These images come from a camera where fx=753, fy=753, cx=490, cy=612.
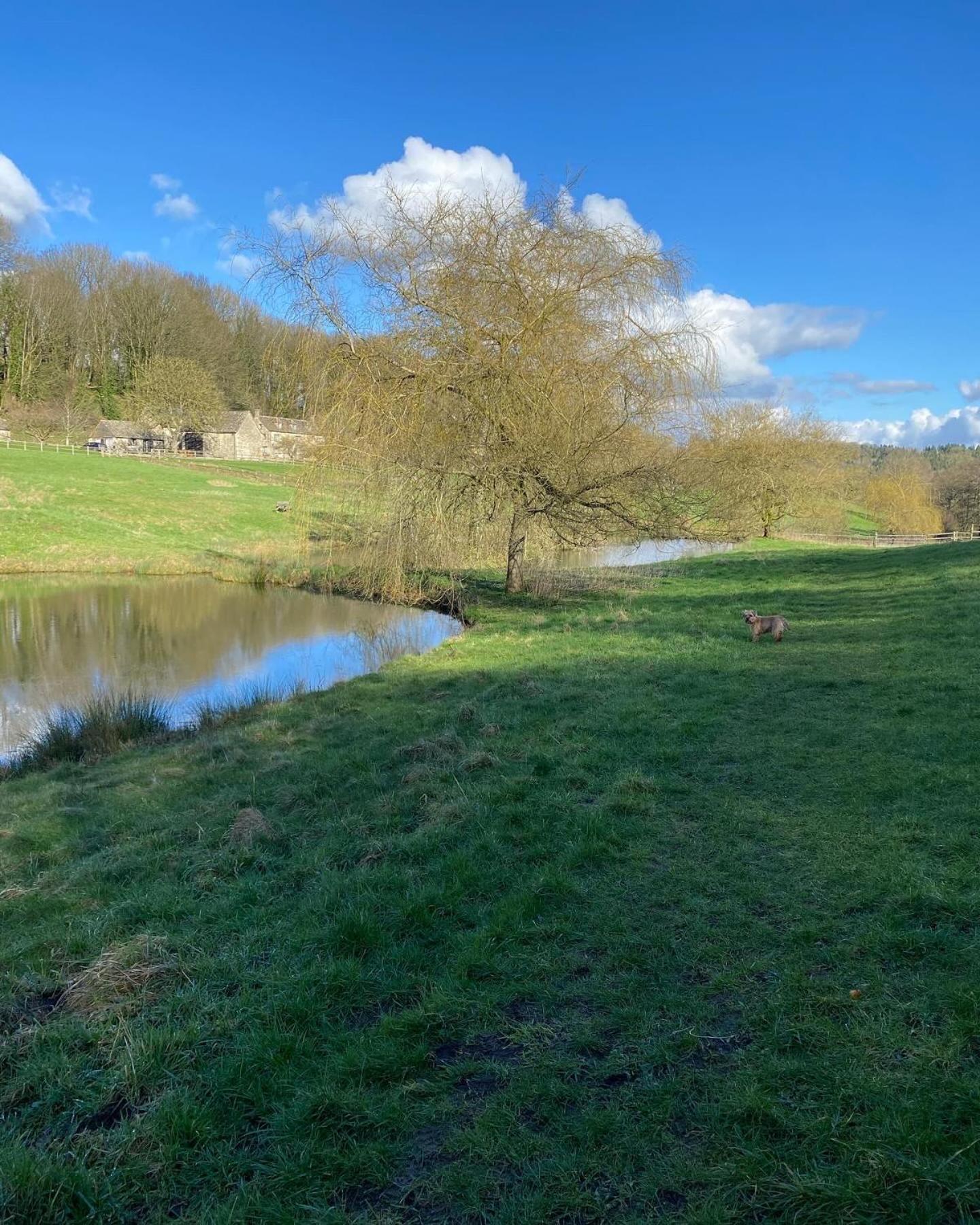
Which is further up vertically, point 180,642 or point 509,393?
point 509,393

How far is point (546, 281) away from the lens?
1524 cm

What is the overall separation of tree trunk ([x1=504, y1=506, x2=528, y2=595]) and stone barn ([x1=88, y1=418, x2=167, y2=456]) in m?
51.3

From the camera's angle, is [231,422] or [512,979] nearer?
[512,979]

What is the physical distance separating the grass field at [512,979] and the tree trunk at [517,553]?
31.9ft

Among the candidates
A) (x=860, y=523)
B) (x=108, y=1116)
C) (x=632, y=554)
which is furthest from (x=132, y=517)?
(x=860, y=523)

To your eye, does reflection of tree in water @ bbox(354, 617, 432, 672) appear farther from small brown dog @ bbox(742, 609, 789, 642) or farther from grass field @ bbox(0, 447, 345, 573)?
small brown dog @ bbox(742, 609, 789, 642)

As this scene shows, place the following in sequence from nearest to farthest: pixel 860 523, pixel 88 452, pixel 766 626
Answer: pixel 766 626
pixel 88 452
pixel 860 523

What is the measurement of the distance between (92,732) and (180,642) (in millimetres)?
6441

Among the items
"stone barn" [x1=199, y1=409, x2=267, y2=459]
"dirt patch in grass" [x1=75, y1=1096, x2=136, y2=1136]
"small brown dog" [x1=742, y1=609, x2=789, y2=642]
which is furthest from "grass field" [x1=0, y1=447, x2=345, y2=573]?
"stone barn" [x1=199, y1=409, x2=267, y2=459]

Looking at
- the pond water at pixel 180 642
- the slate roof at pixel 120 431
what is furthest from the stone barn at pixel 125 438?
the pond water at pixel 180 642

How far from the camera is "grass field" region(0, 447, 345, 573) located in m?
25.5

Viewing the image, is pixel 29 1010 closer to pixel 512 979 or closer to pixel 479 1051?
pixel 479 1051

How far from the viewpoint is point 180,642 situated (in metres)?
15.5

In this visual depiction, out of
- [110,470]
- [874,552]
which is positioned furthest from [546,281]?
[110,470]
